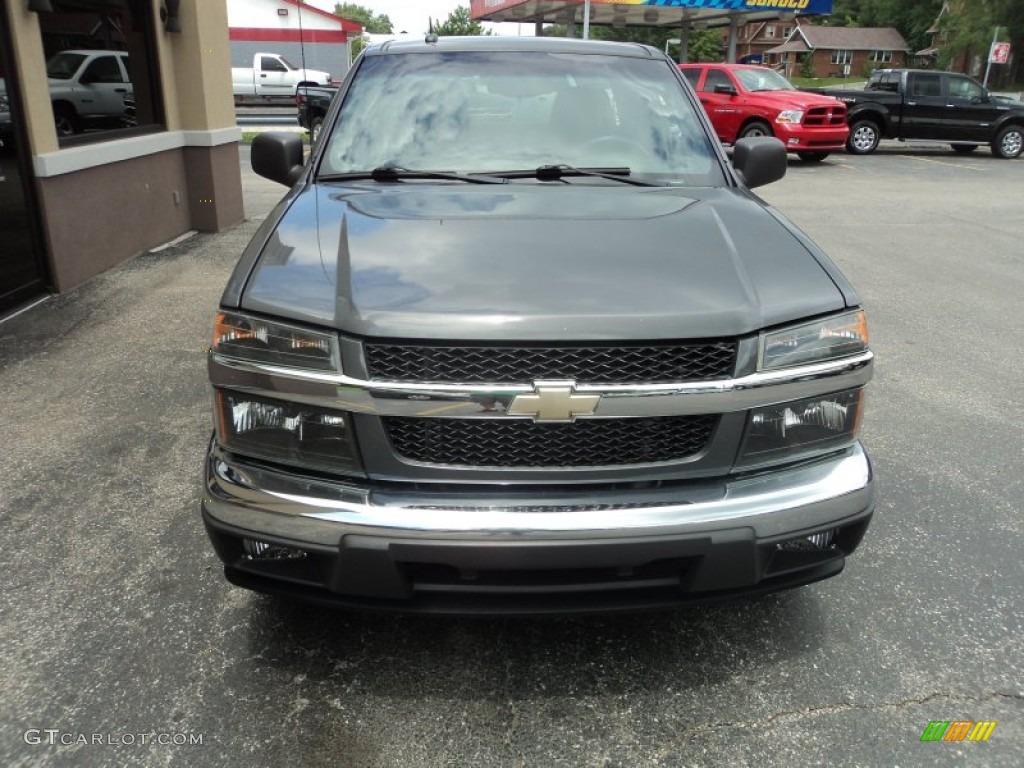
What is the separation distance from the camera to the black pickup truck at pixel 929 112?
733 inches

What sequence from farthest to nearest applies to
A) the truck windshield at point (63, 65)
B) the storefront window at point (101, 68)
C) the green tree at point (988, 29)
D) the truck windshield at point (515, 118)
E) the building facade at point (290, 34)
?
the green tree at point (988, 29) → the building facade at point (290, 34) → the storefront window at point (101, 68) → the truck windshield at point (63, 65) → the truck windshield at point (515, 118)

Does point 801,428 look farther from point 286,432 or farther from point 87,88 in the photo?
point 87,88

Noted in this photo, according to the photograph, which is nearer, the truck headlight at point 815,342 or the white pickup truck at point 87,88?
the truck headlight at point 815,342

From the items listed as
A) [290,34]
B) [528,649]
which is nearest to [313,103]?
[290,34]

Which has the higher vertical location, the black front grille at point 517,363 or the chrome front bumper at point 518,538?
the black front grille at point 517,363

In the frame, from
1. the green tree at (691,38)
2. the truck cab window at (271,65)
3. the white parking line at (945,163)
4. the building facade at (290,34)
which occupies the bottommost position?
the white parking line at (945,163)

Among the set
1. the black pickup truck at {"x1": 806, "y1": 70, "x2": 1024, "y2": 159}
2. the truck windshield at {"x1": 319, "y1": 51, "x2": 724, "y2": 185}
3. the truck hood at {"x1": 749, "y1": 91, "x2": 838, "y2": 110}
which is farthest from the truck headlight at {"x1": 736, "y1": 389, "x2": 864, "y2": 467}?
the black pickup truck at {"x1": 806, "y1": 70, "x2": 1024, "y2": 159}

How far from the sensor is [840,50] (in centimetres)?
9206

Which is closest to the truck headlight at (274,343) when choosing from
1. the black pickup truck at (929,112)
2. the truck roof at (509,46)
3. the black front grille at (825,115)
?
the truck roof at (509,46)

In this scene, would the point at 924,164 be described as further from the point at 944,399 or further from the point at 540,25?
the point at 540,25

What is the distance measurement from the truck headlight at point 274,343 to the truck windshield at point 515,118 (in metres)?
1.19

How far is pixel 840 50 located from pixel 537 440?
342 ft

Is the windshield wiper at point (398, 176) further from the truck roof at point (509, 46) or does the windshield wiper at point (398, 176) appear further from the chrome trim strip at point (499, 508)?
the chrome trim strip at point (499, 508)

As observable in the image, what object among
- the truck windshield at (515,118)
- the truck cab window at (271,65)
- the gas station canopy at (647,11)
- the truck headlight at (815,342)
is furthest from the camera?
the truck cab window at (271,65)
